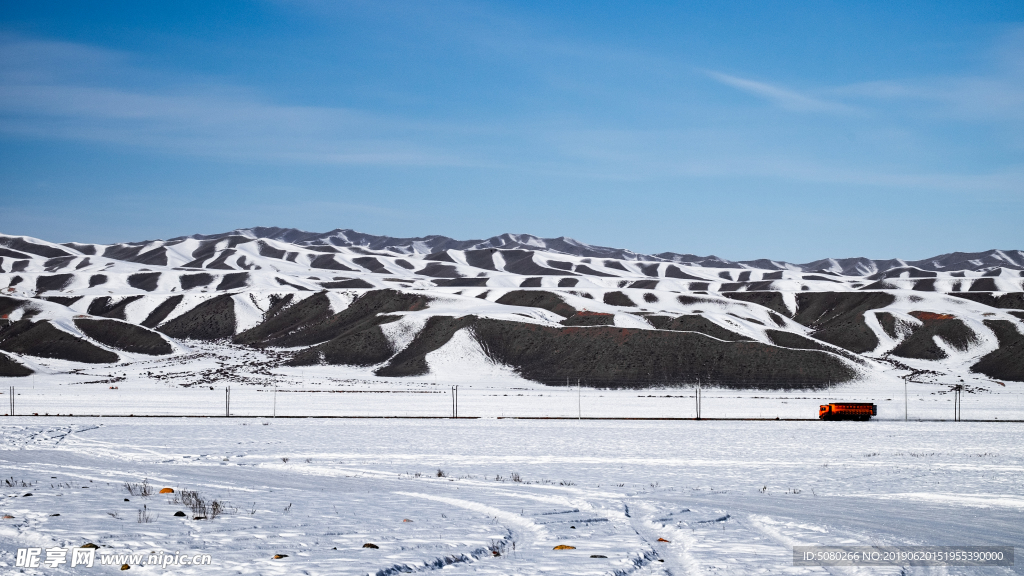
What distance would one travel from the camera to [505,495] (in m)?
15.4

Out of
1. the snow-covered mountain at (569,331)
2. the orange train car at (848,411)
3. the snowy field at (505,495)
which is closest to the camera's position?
the snowy field at (505,495)

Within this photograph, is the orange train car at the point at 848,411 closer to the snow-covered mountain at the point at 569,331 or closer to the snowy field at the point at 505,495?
the snowy field at the point at 505,495

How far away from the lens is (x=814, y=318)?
433ft

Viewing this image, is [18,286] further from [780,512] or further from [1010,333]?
[780,512]

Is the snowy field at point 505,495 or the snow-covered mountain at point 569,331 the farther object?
the snow-covered mountain at point 569,331

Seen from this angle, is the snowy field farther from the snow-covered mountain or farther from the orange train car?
the snow-covered mountain

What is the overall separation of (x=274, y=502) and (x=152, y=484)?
359 cm

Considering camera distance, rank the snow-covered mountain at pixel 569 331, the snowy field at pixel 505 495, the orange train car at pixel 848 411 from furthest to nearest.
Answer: the snow-covered mountain at pixel 569 331 < the orange train car at pixel 848 411 < the snowy field at pixel 505 495

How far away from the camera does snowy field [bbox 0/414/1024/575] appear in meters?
9.73

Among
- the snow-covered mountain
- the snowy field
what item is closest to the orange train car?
the snowy field

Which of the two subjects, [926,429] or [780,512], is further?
[926,429]

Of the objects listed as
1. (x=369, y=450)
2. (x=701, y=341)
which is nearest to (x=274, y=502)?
(x=369, y=450)

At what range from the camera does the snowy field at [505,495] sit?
973cm

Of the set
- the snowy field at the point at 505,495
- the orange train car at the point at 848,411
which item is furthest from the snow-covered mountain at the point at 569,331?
the snowy field at the point at 505,495
